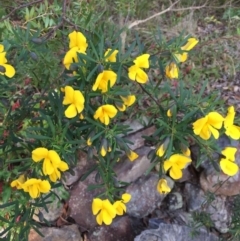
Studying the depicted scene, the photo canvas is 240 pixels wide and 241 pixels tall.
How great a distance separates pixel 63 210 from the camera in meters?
2.67

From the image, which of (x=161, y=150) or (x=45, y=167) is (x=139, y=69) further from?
(x=45, y=167)

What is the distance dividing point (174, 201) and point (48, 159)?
5.02ft

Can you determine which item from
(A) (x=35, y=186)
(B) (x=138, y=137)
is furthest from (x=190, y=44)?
(B) (x=138, y=137)

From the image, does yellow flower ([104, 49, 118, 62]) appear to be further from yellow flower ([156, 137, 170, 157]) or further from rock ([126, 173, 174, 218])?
rock ([126, 173, 174, 218])

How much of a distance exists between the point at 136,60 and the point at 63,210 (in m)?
1.46

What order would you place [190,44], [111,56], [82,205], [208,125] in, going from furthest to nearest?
[82,205], [190,44], [111,56], [208,125]

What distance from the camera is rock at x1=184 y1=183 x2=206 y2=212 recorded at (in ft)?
9.11

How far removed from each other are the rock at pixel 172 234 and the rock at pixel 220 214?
0.27 feet

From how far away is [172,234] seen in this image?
102 inches

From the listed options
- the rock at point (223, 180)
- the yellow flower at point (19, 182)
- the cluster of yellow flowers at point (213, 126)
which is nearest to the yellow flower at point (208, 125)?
the cluster of yellow flowers at point (213, 126)

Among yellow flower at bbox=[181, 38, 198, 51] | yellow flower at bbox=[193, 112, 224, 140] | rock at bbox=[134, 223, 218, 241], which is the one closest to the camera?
yellow flower at bbox=[193, 112, 224, 140]

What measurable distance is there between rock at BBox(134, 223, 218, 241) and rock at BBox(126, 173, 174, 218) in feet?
0.56

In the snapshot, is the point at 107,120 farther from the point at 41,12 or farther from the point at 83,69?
the point at 41,12

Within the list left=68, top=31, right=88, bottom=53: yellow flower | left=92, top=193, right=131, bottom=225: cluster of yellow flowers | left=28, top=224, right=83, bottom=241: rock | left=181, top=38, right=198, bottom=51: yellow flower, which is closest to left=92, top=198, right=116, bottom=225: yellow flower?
left=92, top=193, right=131, bottom=225: cluster of yellow flowers
